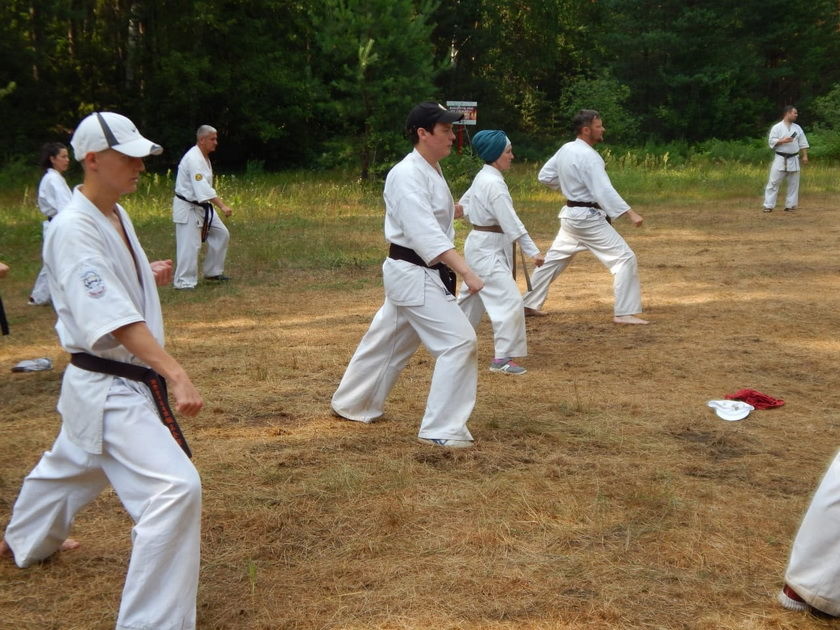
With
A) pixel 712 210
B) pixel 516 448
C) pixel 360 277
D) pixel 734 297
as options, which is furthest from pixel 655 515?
pixel 712 210

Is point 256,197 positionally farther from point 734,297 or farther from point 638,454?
point 638,454

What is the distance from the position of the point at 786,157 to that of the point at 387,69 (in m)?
9.52

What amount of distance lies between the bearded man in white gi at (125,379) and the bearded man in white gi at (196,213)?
8358mm

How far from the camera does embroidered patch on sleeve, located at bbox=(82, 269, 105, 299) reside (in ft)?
11.0

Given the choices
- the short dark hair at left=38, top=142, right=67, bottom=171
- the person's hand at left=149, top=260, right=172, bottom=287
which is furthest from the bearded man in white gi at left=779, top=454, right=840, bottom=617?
the short dark hair at left=38, top=142, right=67, bottom=171

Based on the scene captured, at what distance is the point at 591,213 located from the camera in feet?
31.6

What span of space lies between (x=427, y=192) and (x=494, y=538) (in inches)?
88.2

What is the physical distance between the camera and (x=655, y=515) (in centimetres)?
483

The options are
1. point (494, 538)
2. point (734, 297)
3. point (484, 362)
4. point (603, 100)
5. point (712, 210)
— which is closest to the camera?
point (494, 538)

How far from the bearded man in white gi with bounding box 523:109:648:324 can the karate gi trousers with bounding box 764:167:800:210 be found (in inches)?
416

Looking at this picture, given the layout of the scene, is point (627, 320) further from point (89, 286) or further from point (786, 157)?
point (786, 157)

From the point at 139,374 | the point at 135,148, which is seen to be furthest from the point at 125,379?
the point at 135,148

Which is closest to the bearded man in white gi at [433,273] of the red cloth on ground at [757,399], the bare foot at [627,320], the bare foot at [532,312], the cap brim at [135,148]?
the red cloth on ground at [757,399]

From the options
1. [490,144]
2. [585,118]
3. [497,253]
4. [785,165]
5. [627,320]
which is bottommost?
[627,320]
